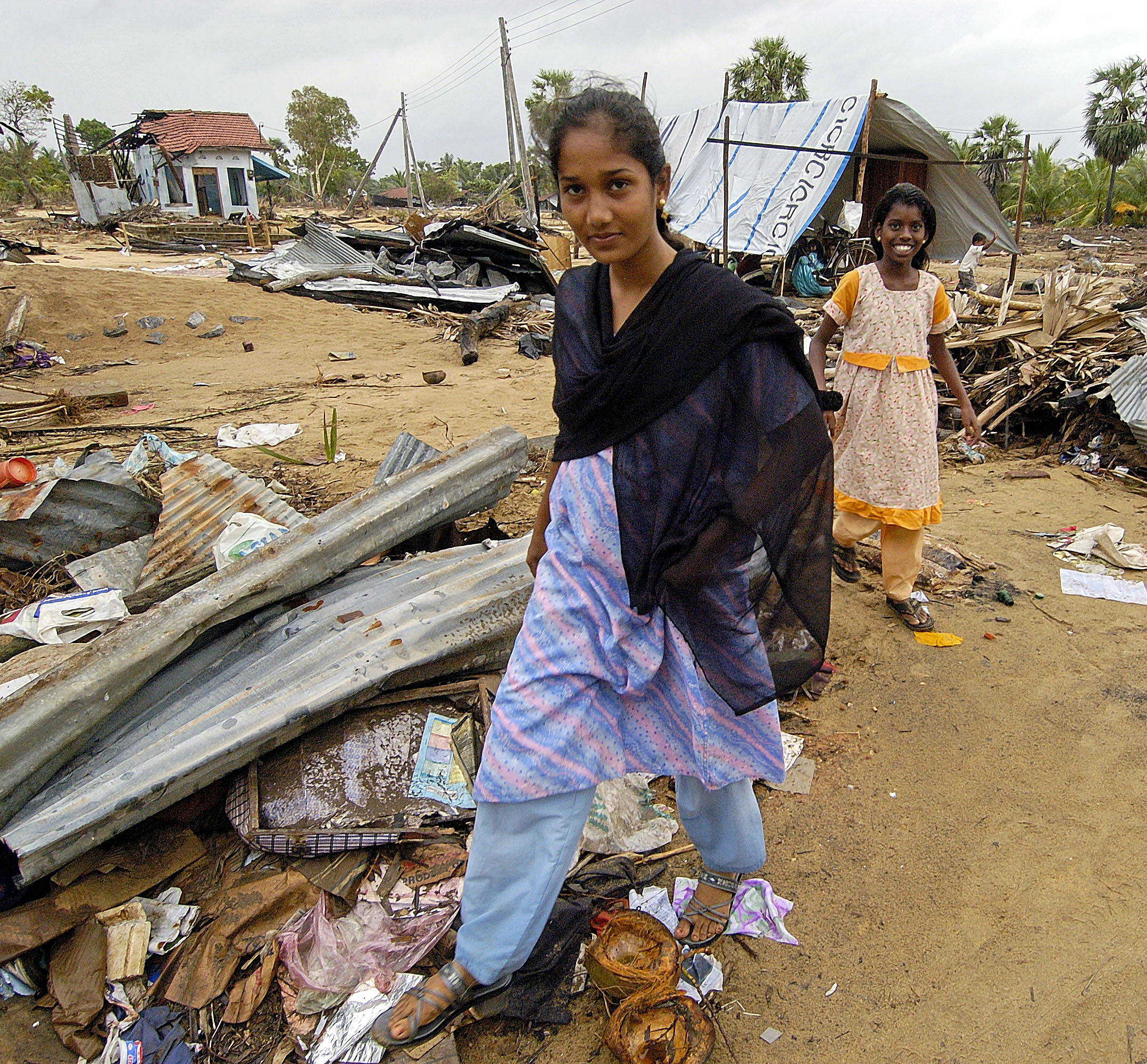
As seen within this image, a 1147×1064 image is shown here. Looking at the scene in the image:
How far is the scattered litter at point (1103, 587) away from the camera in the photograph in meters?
3.51

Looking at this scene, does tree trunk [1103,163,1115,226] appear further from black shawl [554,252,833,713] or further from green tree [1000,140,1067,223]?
black shawl [554,252,833,713]

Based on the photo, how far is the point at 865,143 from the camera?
458 inches

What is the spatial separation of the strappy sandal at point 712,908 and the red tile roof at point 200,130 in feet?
103

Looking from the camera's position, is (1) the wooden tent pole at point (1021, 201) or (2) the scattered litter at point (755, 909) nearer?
(2) the scattered litter at point (755, 909)

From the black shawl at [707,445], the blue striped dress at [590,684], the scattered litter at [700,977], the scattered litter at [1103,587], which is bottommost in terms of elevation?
the scattered litter at [700,977]

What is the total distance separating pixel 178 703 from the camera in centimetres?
210

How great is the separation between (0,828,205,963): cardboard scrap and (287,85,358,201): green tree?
43.7 meters

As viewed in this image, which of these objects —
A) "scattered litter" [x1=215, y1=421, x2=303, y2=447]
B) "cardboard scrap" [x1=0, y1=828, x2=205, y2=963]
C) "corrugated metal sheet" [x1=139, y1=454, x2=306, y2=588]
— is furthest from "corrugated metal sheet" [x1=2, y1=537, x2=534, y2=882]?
"scattered litter" [x1=215, y1=421, x2=303, y2=447]

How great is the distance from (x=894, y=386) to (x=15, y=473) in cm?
382

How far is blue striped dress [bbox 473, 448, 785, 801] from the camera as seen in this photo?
4.61 feet

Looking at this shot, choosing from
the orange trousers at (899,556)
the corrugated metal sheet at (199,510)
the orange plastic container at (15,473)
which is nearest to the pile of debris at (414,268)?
the corrugated metal sheet at (199,510)

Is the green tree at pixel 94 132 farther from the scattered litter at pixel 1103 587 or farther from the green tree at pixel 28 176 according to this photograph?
the scattered litter at pixel 1103 587

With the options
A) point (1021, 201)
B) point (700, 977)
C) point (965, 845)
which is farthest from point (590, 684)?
point (1021, 201)

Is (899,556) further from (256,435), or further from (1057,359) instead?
(256,435)
